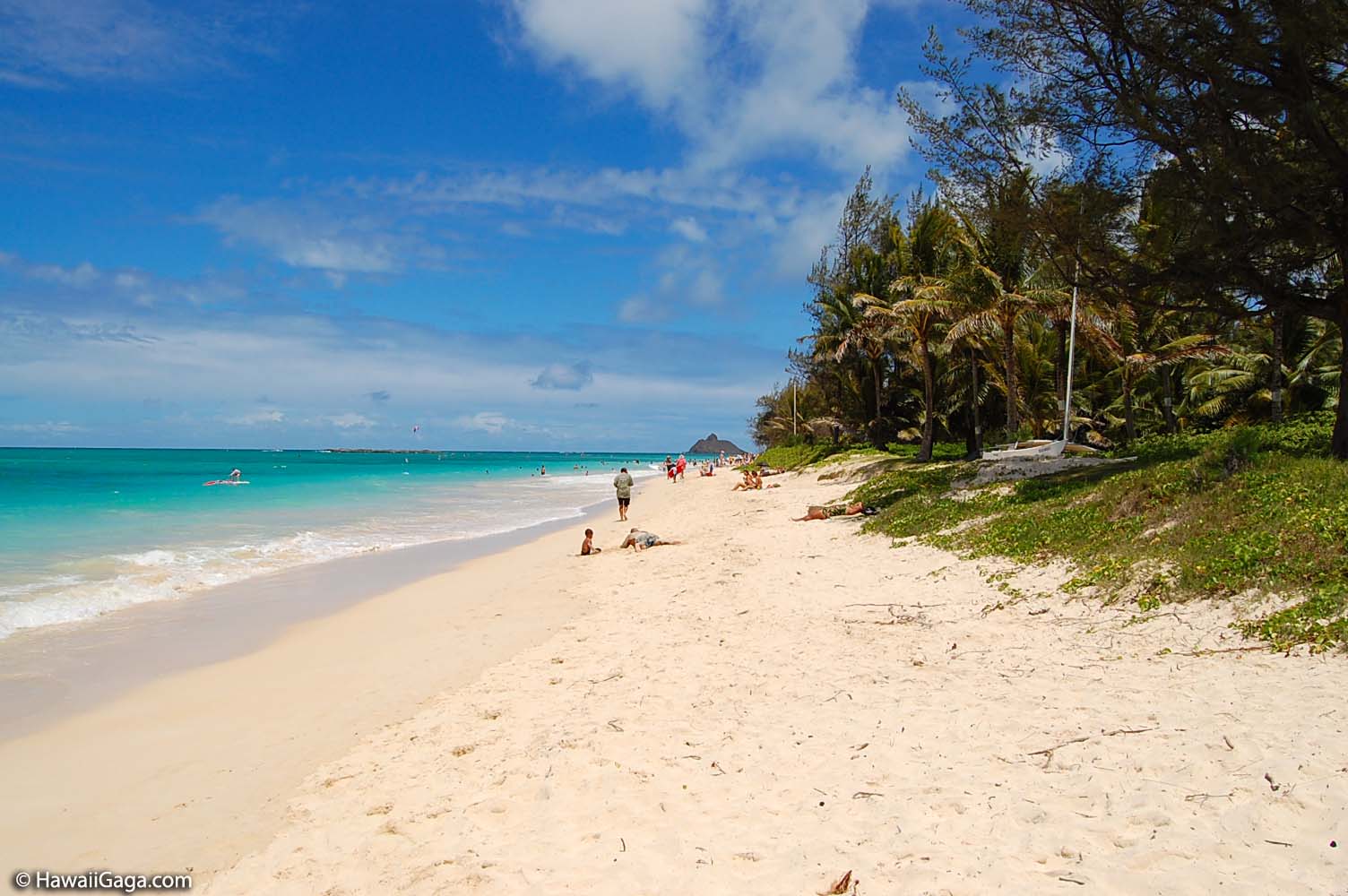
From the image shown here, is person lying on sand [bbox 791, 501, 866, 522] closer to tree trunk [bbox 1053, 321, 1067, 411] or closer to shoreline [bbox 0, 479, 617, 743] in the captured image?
shoreline [bbox 0, 479, 617, 743]

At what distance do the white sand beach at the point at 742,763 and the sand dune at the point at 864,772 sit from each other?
20mm

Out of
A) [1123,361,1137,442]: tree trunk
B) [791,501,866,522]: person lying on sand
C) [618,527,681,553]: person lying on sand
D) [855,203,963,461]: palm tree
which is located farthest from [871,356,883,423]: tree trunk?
[618,527,681,553]: person lying on sand

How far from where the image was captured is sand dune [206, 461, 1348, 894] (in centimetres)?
339

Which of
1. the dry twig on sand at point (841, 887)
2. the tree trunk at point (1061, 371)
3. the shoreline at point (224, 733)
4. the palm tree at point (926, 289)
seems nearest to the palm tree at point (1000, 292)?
the palm tree at point (926, 289)

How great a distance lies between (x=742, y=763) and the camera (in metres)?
4.62

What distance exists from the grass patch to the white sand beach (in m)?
0.55

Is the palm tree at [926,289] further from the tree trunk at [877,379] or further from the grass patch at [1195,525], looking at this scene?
the grass patch at [1195,525]

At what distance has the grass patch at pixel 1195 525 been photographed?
6.12m

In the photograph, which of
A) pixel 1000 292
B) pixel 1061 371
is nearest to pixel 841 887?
pixel 1000 292

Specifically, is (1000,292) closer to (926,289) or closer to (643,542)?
(926,289)

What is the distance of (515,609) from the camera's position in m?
10.1

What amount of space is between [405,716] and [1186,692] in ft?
18.8

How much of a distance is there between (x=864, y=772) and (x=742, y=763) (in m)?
0.75

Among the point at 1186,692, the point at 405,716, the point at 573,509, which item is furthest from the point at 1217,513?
the point at 573,509
